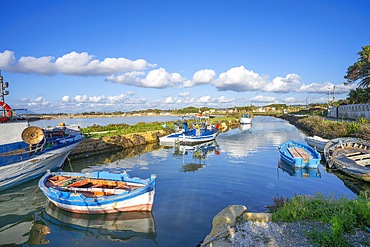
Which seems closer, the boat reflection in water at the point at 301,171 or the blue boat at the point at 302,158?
the boat reflection in water at the point at 301,171

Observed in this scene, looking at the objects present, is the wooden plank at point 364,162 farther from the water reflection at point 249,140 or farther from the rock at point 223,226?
the rock at point 223,226

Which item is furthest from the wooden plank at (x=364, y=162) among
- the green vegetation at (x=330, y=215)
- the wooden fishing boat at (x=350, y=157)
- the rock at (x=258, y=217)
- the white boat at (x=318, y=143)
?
the rock at (x=258, y=217)

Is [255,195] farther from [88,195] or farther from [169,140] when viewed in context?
[169,140]

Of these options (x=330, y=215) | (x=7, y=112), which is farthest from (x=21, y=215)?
(x=330, y=215)

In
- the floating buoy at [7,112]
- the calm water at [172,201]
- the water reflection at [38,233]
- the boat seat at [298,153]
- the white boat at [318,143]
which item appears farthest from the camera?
the white boat at [318,143]

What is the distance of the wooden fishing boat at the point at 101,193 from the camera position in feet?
32.7

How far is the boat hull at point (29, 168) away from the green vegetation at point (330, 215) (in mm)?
13778

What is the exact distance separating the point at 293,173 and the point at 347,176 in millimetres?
3241

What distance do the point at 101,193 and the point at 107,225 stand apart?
1819mm

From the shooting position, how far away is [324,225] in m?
6.86

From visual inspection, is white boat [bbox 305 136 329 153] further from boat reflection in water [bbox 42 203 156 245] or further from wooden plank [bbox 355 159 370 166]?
boat reflection in water [bbox 42 203 156 245]

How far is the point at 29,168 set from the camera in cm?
1486

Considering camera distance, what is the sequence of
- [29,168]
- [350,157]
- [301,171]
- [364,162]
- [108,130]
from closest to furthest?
1. [29,168]
2. [364,162]
3. [350,157]
4. [301,171]
5. [108,130]

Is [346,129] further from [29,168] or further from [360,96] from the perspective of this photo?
[29,168]
